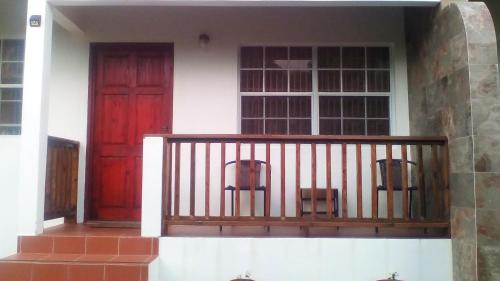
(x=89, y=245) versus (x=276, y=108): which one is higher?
(x=276, y=108)

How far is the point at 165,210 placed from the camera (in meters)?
4.38

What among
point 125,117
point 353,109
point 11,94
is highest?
point 11,94

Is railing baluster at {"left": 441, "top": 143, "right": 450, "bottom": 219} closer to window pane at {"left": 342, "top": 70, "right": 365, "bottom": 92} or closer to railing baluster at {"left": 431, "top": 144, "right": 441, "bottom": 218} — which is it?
railing baluster at {"left": 431, "top": 144, "right": 441, "bottom": 218}

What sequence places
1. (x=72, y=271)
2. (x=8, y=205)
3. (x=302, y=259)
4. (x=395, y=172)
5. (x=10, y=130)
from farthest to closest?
(x=10, y=130) < (x=395, y=172) < (x=8, y=205) < (x=302, y=259) < (x=72, y=271)

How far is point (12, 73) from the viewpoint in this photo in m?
5.85

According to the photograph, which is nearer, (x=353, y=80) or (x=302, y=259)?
(x=302, y=259)

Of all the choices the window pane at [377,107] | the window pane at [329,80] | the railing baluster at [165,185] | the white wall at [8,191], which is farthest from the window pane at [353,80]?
the white wall at [8,191]

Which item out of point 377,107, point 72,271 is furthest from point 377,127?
point 72,271

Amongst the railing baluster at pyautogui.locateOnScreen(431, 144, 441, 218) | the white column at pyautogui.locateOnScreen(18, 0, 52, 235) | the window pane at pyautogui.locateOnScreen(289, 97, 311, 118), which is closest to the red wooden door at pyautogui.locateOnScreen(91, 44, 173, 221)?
the white column at pyautogui.locateOnScreen(18, 0, 52, 235)

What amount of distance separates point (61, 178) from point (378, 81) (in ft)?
13.5

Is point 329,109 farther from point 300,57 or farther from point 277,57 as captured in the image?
point 277,57

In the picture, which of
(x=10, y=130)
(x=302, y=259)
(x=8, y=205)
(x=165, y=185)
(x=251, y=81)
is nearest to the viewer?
(x=302, y=259)

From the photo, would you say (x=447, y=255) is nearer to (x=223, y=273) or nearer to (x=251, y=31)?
(x=223, y=273)

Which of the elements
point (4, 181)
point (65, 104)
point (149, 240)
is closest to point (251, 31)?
point (65, 104)
